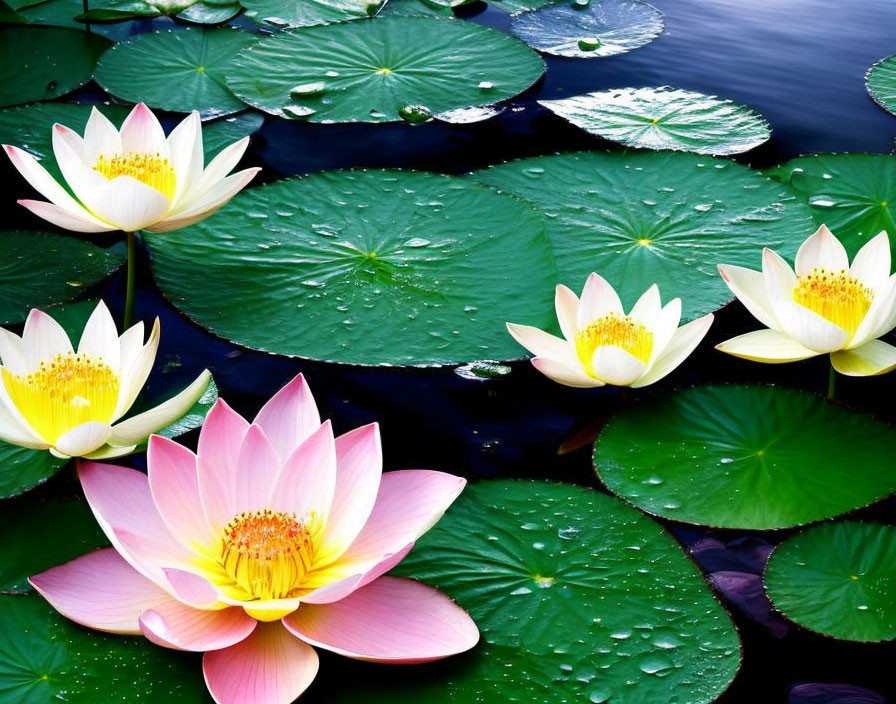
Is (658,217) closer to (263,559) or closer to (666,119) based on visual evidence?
(666,119)

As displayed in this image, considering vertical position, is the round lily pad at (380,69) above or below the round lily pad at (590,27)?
below

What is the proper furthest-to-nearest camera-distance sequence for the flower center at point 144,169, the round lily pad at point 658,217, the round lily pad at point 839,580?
the round lily pad at point 658,217
the flower center at point 144,169
the round lily pad at point 839,580

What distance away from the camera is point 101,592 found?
50.6 inches

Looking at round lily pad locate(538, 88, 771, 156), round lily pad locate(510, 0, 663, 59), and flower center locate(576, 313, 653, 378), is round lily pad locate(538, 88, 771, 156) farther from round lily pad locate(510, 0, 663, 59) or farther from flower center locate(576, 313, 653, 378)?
flower center locate(576, 313, 653, 378)

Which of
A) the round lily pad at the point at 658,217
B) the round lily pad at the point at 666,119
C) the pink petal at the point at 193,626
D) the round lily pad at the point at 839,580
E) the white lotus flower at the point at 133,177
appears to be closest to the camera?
the pink petal at the point at 193,626

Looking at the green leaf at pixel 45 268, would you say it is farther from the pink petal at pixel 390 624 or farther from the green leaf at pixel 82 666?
the pink petal at pixel 390 624

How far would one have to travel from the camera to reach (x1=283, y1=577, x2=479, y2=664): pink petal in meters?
1.22

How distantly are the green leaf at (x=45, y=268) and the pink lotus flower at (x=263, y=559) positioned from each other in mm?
779

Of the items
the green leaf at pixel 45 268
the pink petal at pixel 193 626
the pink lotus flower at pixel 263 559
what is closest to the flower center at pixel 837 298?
the pink lotus flower at pixel 263 559

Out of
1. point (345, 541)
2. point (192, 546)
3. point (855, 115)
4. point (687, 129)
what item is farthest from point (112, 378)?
point (855, 115)

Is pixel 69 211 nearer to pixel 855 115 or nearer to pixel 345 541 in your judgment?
pixel 345 541

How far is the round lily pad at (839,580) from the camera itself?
1381 mm

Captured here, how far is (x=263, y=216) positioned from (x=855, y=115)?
1838 millimetres

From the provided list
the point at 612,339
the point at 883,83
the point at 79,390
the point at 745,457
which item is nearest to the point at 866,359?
the point at 745,457
